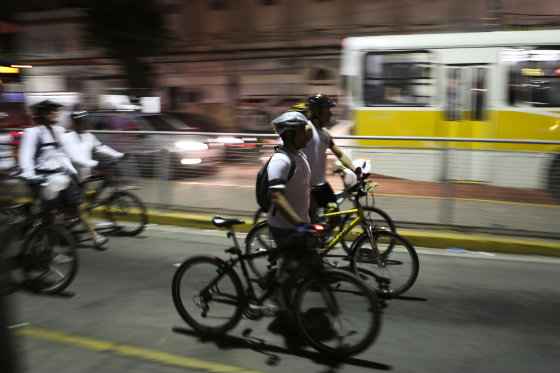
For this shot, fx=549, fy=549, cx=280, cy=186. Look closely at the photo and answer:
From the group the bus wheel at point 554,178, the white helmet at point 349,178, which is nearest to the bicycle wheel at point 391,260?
the white helmet at point 349,178

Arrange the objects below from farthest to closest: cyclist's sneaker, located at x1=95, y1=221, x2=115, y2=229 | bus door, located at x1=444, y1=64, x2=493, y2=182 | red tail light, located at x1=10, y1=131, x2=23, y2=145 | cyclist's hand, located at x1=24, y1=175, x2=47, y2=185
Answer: bus door, located at x1=444, y1=64, x2=493, y2=182 < red tail light, located at x1=10, y1=131, x2=23, y2=145 < cyclist's sneaker, located at x1=95, y1=221, x2=115, y2=229 < cyclist's hand, located at x1=24, y1=175, x2=47, y2=185

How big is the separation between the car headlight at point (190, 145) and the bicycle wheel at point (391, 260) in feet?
12.5

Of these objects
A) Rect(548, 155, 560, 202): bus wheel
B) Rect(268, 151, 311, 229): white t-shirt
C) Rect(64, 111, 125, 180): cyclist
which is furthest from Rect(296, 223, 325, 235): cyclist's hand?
Rect(548, 155, 560, 202): bus wheel

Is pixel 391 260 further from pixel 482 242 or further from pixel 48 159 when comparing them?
pixel 48 159

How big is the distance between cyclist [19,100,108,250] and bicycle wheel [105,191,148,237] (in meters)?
1.21

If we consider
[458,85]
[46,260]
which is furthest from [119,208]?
[458,85]

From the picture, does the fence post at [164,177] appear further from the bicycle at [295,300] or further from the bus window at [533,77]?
the bus window at [533,77]

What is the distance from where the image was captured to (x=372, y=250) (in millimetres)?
5148

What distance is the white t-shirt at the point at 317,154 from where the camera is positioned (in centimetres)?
543

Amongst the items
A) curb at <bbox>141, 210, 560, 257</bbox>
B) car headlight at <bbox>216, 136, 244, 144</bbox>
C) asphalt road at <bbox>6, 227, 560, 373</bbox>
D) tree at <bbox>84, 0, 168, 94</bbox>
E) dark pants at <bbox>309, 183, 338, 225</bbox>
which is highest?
tree at <bbox>84, 0, 168, 94</bbox>

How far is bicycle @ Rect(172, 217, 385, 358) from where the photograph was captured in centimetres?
379

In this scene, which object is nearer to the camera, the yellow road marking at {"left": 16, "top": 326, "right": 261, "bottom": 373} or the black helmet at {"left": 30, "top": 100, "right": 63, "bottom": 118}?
the yellow road marking at {"left": 16, "top": 326, "right": 261, "bottom": 373}

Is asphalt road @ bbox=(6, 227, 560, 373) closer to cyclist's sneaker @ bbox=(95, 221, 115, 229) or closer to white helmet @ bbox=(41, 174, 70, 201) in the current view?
white helmet @ bbox=(41, 174, 70, 201)

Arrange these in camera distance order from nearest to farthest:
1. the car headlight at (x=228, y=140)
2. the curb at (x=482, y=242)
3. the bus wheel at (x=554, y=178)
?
the curb at (x=482, y=242) < the bus wheel at (x=554, y=178) < the car headlight at (x=228, y=140)
